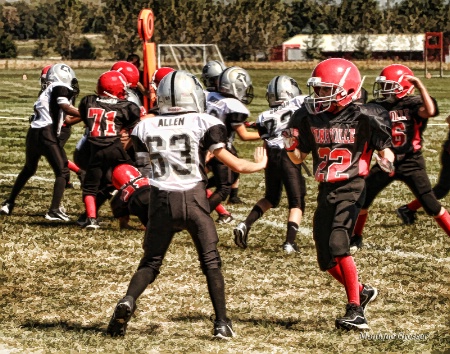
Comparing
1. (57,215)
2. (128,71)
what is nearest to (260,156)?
(57,215)

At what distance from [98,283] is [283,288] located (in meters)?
1.48

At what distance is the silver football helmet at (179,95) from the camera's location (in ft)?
19.4

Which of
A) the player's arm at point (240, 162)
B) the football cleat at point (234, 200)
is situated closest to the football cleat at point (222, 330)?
the player's arm at point (240, 162)

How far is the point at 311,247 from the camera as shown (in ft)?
29.0

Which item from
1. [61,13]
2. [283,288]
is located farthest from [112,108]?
[61,13]

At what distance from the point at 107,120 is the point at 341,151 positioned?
3.80 meters

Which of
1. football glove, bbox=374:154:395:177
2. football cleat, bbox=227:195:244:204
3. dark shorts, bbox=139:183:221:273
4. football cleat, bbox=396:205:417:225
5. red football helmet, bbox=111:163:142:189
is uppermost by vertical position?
football glove, bbox=374:154:395:177

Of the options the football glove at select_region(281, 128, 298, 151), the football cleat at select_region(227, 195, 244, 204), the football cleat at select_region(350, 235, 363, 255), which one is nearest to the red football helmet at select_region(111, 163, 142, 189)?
the football cleat at select_region(350, 235, 363, 255)

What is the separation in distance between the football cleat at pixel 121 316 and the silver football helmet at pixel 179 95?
124 centimetres

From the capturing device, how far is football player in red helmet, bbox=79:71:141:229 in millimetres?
9430

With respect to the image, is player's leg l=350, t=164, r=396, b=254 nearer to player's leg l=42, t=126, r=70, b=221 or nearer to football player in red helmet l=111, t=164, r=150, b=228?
football player in red helmet l=111, t=164, r=150, b=228

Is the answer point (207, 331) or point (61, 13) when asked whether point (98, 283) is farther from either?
point (61, 13)

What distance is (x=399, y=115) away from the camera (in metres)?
8.50

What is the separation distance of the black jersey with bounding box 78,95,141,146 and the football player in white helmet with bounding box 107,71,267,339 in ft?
11.5
